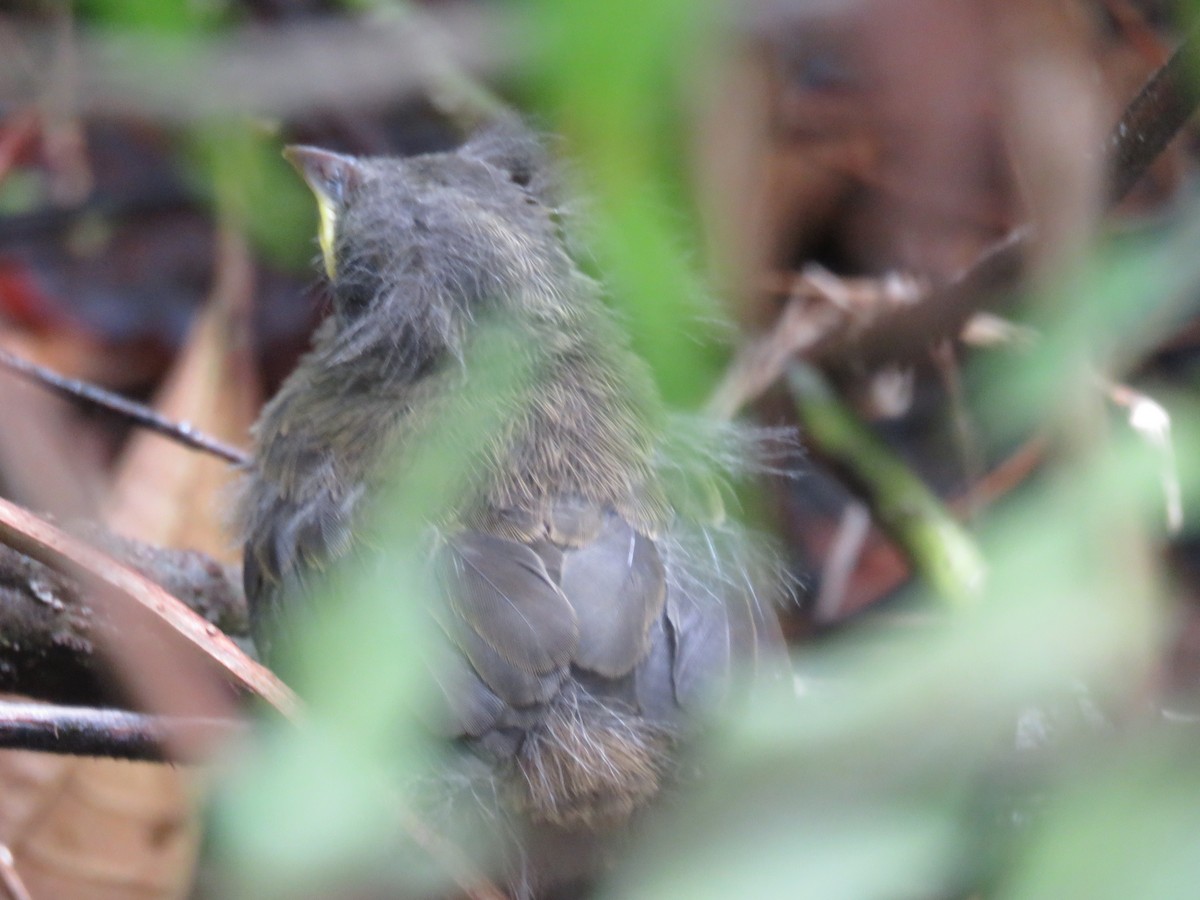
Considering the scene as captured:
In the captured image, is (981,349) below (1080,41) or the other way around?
below

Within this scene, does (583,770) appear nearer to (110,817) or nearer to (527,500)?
(527,500)

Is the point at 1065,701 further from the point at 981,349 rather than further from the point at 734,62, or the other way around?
the point at 981,349

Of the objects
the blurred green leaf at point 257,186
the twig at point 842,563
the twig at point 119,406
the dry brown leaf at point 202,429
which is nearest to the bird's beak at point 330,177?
the blurred green leaf at point 257,186

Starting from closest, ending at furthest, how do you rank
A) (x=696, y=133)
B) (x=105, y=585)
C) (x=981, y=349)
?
(x=105, y=585) → (x=696, y=133) → (x=981, y=349)

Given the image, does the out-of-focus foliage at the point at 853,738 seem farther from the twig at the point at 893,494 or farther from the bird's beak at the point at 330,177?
the twig at the point at 893,494

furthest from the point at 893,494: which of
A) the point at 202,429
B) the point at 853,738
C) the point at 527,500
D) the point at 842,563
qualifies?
the point at 853,738

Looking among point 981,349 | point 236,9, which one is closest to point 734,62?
point 981,349
